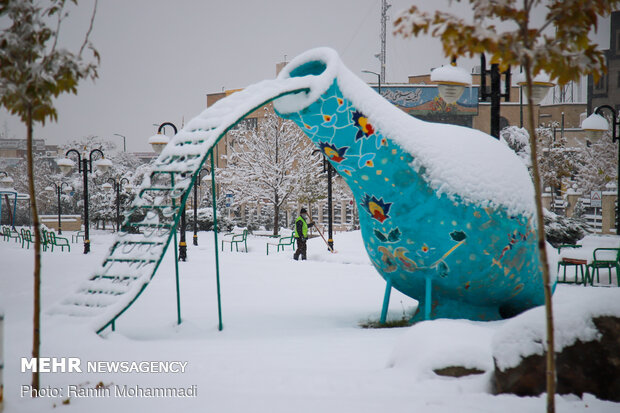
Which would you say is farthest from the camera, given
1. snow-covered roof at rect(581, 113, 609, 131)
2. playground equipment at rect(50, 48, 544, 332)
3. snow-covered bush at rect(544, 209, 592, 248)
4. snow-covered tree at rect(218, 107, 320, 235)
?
snow-covered tree at rect(218, 107, 320, 235)

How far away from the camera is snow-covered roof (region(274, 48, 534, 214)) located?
7.28 meters

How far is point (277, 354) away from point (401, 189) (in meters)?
2.76

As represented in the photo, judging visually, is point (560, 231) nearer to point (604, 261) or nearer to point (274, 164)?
point (604, 261)

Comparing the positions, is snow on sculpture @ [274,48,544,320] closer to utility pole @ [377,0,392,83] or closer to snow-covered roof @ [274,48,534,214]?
snow-covered roof @ [274,48,534,214]

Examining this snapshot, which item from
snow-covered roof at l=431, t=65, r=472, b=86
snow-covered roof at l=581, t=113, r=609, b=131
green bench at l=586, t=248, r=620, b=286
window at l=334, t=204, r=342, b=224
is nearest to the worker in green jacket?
snow-covered roof at l=581, t=113, r=609, b=131

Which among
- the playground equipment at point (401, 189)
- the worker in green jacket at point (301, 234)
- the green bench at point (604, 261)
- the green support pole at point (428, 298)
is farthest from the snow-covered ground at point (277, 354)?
the worker in green jacket at point (301, 234)

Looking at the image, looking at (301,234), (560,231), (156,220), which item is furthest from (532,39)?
(560,231)

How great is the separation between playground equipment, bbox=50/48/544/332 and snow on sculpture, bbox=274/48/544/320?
0.05 ft

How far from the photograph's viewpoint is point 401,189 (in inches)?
293

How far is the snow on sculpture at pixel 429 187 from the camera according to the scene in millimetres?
7297

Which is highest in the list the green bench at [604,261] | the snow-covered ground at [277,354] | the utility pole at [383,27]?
the utility pole at [383,27]

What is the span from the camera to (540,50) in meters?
3.68

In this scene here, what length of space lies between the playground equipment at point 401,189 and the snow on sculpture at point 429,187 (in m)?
0.01

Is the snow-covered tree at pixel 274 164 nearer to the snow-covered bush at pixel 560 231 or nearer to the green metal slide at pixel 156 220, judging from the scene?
the snow-covered bush at pixel 560 231
